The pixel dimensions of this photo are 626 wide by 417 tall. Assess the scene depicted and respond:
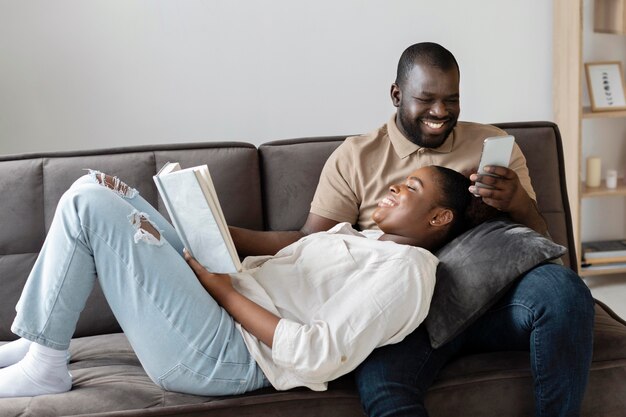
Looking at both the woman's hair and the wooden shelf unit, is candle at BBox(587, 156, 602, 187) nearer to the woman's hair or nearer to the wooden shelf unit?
the wooden shelf unit

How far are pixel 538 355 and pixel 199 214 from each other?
717 millimetres

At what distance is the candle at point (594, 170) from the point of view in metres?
3.24

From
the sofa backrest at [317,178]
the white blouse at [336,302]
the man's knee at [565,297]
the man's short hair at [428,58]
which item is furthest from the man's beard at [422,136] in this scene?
the man's knee at [565,297]

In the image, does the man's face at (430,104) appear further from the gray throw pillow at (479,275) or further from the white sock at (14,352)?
the white sock at (14,352)

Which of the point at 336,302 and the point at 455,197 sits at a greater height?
the point at 455,197

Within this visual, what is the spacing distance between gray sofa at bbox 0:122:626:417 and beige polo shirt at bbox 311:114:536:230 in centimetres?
10

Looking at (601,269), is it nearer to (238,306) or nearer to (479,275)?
(479,275)

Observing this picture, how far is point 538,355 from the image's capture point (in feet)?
5.17

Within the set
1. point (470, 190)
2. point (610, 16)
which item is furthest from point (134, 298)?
point (610, 16)

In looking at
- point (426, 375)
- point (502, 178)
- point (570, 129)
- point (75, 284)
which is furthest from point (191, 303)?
point (570, 129)

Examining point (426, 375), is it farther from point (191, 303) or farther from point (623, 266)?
point (623, 266)

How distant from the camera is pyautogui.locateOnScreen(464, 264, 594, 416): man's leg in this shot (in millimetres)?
1549

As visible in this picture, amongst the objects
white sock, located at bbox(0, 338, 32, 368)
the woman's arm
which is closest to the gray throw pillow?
the woman's arm

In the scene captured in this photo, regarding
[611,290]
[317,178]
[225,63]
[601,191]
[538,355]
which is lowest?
[611,290]
